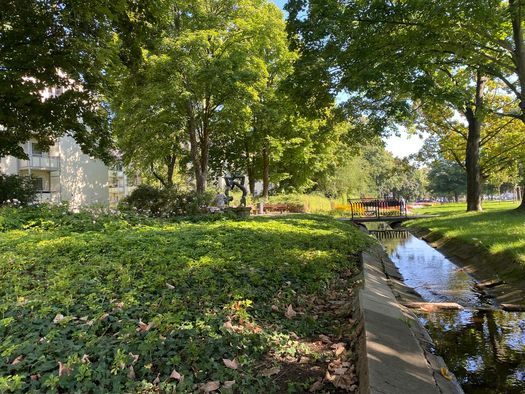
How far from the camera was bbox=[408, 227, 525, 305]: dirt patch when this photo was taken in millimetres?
8383

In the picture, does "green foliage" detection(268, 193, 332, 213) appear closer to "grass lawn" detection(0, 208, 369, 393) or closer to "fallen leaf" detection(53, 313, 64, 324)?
"grass lawn" detection(0, 208, 369, 393)

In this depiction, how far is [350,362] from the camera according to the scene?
13.8 ft

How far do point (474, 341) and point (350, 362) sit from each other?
2.77m

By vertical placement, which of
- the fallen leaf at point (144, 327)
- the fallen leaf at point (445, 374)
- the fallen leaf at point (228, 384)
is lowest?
the fallen leaf at point (445, 374)

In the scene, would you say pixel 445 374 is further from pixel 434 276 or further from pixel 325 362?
pixel 434 276

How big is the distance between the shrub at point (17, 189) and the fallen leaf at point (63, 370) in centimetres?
1163

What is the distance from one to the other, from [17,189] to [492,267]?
1451cm

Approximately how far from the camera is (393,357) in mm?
4059

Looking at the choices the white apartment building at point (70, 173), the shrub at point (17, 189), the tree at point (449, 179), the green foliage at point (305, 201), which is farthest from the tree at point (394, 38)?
the tree at point (449, 179)

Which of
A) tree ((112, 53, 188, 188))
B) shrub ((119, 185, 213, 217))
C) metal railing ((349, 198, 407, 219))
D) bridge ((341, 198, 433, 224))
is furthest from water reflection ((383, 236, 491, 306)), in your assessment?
tree ((112, 53, 188, 188))

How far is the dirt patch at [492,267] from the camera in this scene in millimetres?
8383

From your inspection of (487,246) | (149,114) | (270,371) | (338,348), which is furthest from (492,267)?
(149,114)

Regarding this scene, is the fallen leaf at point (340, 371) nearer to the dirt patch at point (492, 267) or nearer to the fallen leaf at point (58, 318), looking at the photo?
the fallen leaf at point (58, 318)

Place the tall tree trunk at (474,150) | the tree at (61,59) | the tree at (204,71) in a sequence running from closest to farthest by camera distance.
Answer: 1. the tree at (61,59)
2. the tree at (204,71)
3. the tall tree trunk at (474,150)
